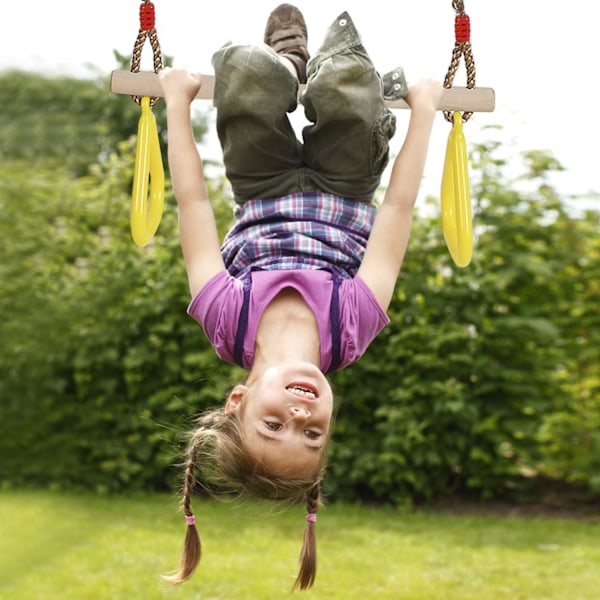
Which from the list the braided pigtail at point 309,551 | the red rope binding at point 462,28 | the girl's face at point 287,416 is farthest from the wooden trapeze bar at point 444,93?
the braided pigtail at point 309,551

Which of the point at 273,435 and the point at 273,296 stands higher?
the point at 273,296

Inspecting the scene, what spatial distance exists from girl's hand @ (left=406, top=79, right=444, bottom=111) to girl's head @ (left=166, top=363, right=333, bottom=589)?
0.81 meters

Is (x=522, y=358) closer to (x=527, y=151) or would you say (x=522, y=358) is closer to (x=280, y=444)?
(x=527, y=151)

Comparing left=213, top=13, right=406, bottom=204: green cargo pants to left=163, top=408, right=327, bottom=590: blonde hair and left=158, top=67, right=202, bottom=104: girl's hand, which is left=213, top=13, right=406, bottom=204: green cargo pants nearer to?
left=158, top=67, right=202, bottom=104: girl's hand

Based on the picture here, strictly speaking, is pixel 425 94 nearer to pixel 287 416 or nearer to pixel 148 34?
pixel 148 34

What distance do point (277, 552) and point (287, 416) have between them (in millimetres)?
2609

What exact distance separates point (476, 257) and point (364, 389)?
1.11m

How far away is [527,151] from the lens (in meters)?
5.39

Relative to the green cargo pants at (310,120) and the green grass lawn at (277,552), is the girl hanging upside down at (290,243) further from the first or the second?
the green grass lawn at (277,552)

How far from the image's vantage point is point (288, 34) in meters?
2.92

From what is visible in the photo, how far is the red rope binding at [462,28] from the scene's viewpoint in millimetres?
2430

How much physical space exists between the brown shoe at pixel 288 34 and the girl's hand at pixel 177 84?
0.54m

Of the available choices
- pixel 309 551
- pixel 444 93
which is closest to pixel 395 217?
pixel 444 93

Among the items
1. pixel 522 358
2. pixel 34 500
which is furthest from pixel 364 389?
pixel 34 500
